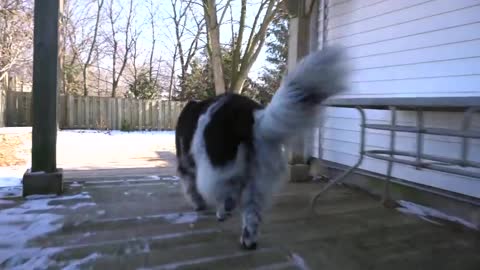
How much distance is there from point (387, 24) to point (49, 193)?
3.73 metres

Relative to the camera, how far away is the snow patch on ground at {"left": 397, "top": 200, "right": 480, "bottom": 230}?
3.28 m

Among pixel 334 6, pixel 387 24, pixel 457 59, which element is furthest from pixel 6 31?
pixel 457 59

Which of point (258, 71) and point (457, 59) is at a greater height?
point (258, 71)

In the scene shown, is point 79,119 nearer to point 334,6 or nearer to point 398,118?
point 334,6

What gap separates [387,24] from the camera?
13.9 feet

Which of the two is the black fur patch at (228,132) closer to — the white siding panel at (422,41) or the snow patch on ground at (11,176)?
the white siding panel at (422,41)

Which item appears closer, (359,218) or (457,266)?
(457,266)

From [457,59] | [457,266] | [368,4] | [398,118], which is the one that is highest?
[368,4]

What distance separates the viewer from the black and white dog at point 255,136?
2113mm

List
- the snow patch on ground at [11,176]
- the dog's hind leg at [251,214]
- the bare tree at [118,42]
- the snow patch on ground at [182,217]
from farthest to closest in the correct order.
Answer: the bare tree at [118,42] < the snow patch on ground at [11,176] < the snow patch on ground at [182,217] < the dog's hind leg at [251,214]

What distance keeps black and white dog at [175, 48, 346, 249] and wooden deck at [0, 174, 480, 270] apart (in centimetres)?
29

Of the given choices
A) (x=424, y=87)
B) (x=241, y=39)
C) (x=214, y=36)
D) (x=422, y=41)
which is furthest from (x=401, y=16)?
(x=241, y=39)

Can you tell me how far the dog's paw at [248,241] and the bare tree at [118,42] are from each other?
16.4 m

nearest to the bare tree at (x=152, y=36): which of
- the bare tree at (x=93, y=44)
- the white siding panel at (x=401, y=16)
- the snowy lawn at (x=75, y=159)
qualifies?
the bare tree at (x=93, y=44)
